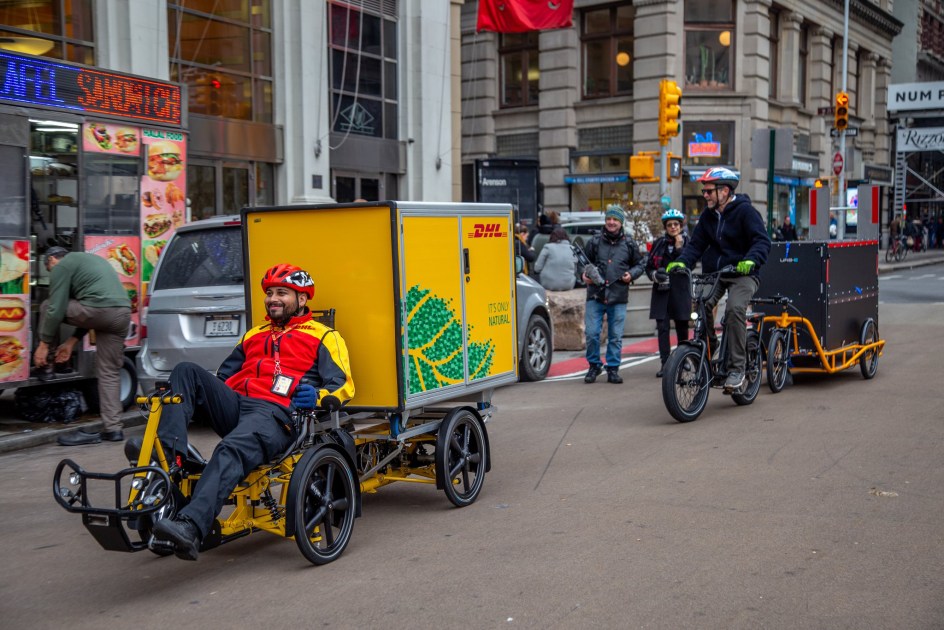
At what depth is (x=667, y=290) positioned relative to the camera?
11.4 m

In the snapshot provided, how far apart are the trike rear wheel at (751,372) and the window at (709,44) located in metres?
25.1

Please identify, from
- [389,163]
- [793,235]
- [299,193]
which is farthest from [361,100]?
[793,235]

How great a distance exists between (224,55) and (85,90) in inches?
284

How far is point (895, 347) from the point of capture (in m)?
14.2

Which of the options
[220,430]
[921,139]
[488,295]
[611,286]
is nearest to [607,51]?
[921,139]

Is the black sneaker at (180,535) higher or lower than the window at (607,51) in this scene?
lower

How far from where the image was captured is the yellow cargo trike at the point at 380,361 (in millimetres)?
5297

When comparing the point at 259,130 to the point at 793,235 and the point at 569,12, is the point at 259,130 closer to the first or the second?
the point at 569,12

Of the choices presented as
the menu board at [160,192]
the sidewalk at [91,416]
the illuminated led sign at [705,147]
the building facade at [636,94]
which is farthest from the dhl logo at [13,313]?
the illuminated led sign at [705,147]

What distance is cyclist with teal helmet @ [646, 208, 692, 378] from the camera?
1083cm

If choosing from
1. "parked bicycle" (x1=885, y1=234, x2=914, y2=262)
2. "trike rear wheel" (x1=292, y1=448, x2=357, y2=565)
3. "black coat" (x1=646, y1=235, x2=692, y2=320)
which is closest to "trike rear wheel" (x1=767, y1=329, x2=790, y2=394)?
"black coat" (x1=646, y1=235, x2=692, y2=320)

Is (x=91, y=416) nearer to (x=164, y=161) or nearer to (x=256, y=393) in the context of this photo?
(x=164, y=161)

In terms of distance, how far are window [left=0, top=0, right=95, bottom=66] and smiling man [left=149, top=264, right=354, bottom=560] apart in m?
9.27

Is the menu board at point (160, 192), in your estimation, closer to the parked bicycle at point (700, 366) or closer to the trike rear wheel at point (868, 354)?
the parked bicycle at point (700, 366)
